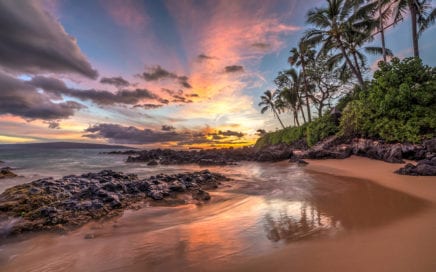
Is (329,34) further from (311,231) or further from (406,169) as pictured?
(311,231)

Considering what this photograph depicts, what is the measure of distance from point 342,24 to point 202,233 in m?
22.2

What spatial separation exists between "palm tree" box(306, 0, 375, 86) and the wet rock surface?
18932 millimetres

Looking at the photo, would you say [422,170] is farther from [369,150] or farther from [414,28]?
[414,28]

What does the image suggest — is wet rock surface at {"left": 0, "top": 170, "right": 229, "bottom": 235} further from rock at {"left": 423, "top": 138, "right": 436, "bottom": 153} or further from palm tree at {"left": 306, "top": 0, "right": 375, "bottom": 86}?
palm tree at {"left": 306, "top": 0, "right": 375, "bottom": 86}

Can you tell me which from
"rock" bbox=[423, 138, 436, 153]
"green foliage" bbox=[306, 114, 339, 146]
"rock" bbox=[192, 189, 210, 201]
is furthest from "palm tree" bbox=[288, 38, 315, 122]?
"rock" bbox=[192, 189, 210, 201]

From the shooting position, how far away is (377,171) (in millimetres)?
9031

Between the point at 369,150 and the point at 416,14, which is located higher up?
the point at 416,14

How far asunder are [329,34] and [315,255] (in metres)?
21.7

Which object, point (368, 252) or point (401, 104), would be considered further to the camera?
point (401, 104)

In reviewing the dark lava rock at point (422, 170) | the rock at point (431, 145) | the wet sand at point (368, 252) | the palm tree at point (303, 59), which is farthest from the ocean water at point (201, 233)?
the palm tree at point (303, 59)

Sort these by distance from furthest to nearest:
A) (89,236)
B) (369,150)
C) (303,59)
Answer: (303,59) < (369,150) < (89,236)

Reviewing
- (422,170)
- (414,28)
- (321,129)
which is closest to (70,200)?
(422,170)

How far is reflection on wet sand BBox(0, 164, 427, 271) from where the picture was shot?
2.80m

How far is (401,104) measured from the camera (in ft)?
38.7
